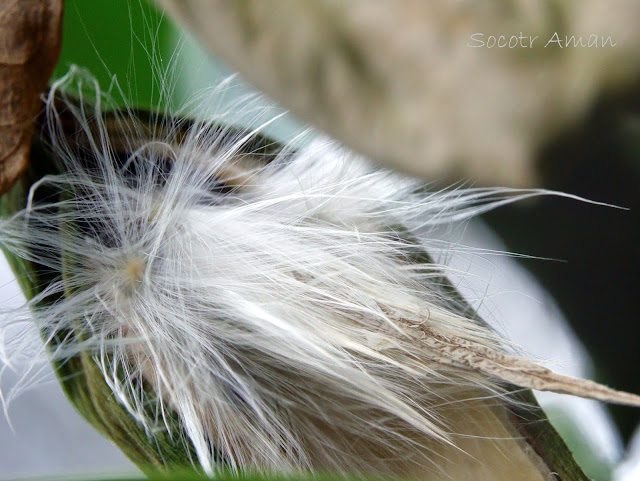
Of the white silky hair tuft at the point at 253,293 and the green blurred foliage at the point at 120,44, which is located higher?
the green blurred foliage at the point at 120,44

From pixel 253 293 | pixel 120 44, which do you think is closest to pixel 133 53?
pixel 120 44

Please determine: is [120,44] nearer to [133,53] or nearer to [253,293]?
[133,53]

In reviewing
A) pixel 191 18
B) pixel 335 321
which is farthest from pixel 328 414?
pixel 191 18

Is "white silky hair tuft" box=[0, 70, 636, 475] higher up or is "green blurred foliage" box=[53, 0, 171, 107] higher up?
"green blurred foliage" box=[53, 0, 171, 107]
